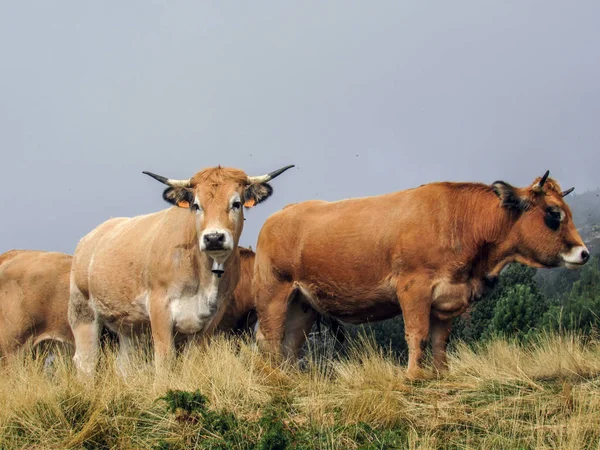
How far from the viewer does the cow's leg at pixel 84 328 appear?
1313cm

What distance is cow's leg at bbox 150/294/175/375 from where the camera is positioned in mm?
11039

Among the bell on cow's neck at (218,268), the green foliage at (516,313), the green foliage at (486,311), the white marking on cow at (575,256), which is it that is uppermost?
the bell on cow's neck at (218,268)

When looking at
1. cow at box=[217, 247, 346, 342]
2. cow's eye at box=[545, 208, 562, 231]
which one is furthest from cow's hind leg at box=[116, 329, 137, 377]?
cow's eye at box=[545, 208, 562, 231]

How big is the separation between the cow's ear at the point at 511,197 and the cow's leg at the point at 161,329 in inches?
193

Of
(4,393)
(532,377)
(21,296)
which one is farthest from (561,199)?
(21,296)

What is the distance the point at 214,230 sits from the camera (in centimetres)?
1072

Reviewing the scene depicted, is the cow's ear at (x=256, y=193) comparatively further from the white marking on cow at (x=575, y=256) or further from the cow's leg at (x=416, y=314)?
the white marking on cow at (x=575, y=256)

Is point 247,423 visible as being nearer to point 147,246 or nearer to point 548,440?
point 548,440

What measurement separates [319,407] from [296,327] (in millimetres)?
4734

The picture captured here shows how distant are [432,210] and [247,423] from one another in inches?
186

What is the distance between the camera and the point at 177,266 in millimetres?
11352

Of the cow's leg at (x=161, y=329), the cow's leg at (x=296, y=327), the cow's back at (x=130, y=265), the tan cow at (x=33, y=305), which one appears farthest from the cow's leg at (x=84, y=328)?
the cow's leg at (x=296, y=327)

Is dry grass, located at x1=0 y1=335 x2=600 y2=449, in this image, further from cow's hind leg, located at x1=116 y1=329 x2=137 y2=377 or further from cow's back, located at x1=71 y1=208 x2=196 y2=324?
cow's hind leg, located at x1=116 y1=329 x2=137 y2=377

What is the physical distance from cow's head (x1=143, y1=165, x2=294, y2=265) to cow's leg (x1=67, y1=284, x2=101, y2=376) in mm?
2678
